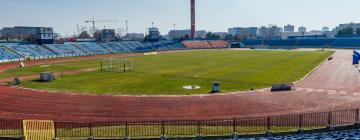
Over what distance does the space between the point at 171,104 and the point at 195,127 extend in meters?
9.75

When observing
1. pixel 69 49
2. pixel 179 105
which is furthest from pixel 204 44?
pixel 179 105

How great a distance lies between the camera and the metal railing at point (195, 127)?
1930cm

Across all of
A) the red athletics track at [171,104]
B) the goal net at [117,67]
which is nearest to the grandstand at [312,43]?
the goal net at [117,67]

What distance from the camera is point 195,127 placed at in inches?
840

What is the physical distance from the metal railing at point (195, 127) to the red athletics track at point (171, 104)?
9.79 ft

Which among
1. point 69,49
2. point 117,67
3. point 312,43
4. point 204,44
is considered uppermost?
point 312,43

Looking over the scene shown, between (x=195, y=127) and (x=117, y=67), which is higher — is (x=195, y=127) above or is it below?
below

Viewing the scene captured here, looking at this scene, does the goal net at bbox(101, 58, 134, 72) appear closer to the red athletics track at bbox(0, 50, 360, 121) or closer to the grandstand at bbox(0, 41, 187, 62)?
the red athletics track at bbox(0, 50, 360, 121)

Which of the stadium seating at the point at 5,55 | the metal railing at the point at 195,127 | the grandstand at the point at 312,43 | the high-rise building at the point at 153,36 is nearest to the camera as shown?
the metal railing at the point at 195,127

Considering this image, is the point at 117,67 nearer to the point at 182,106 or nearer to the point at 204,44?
the point at 182,106

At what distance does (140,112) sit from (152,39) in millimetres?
123418

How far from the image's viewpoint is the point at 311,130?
19.2 metres

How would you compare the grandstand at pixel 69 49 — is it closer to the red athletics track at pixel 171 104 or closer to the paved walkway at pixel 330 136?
the red athletics track at pixel 171 104

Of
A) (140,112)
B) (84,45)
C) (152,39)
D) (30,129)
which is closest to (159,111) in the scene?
(140,112)
